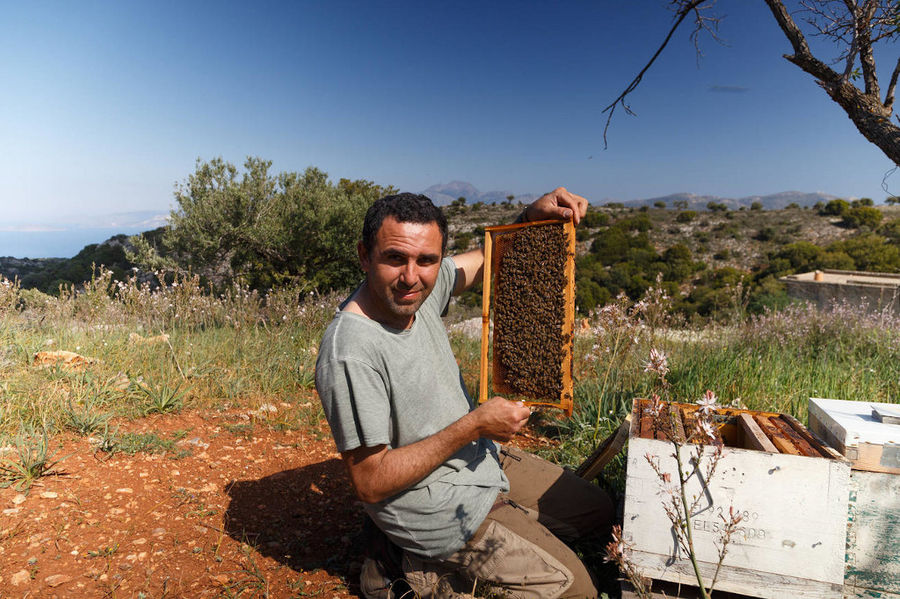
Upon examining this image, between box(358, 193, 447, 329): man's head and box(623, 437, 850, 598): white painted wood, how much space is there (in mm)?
1318

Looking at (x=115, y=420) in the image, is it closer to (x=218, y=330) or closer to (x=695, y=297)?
(x=218, y=330)

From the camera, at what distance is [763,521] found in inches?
94.2

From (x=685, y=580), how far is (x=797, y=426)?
1107 mm

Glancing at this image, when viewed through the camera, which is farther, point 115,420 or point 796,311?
point 796,311

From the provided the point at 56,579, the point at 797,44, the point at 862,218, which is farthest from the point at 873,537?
the point at 862,218

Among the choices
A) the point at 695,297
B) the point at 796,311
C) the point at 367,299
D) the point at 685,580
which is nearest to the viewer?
the point at 685,580

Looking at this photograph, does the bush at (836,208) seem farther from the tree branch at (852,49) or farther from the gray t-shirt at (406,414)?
the gray t-shirt at (406,414)

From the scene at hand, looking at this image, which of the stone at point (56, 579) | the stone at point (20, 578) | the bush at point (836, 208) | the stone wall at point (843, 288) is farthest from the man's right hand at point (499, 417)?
the bush at point (836, 208)

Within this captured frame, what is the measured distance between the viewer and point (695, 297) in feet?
Result: 101

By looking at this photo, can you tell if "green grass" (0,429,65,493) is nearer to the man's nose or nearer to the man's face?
the man's face

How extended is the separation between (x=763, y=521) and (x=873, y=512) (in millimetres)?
472

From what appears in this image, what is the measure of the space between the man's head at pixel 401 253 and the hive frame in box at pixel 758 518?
1.31 meters

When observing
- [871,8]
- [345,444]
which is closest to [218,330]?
[345,444]

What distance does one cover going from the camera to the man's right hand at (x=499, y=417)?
241 cm
